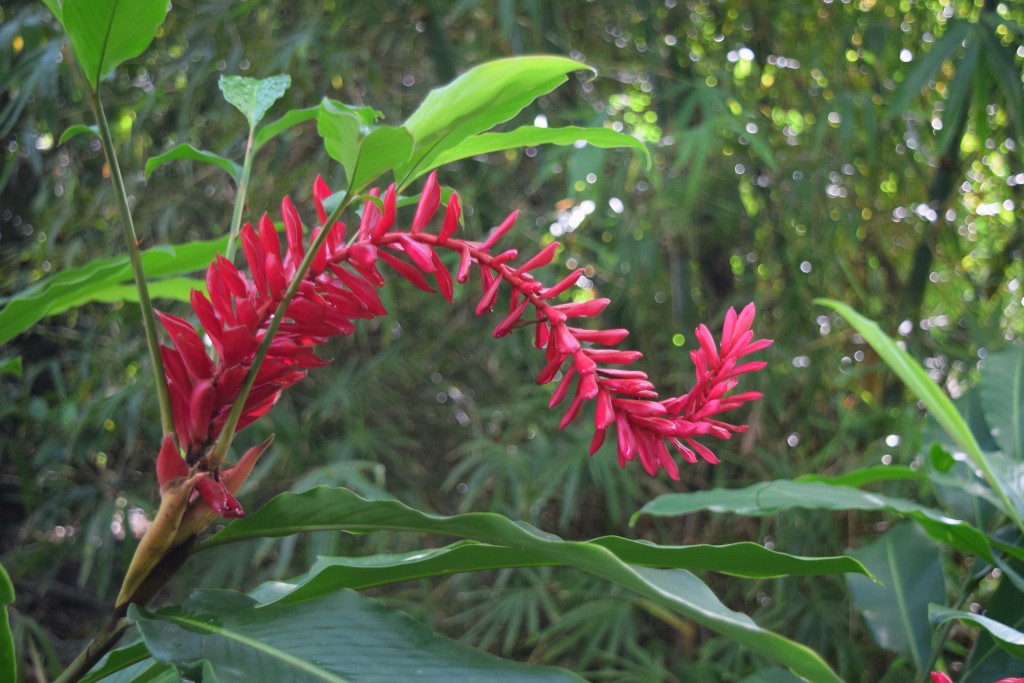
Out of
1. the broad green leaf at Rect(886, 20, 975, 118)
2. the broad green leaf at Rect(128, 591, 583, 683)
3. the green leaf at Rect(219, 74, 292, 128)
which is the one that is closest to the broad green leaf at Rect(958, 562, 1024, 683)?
the broad green leaf at Rect(128, 591, 583, 683)

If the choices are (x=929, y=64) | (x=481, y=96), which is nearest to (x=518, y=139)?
(x=481, y=96)

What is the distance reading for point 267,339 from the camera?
38cm

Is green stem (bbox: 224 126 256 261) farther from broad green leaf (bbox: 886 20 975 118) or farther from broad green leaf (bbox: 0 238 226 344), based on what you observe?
broad green leaf (bbox: 886 20 975 118)

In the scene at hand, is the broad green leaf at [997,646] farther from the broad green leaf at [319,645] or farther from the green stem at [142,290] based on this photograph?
the green stem at [142,290]

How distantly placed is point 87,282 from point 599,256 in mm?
891

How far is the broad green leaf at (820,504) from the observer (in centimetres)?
52

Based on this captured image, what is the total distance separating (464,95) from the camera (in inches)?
14.0

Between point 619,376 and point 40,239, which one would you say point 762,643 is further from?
point 40,239

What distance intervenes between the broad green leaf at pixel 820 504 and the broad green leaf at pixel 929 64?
2.17 ft

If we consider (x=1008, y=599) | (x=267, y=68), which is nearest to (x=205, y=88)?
(x=267, y=68)

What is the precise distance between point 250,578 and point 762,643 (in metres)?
1.12

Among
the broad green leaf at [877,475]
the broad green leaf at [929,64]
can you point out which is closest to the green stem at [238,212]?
the broad green leaf at [877,475]

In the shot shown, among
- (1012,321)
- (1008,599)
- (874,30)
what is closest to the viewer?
A: (1008,599)

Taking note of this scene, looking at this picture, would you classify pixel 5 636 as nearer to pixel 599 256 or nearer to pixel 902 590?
pixel 902 590
